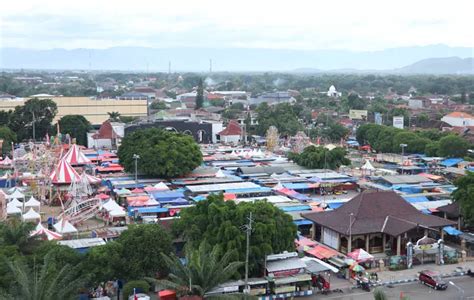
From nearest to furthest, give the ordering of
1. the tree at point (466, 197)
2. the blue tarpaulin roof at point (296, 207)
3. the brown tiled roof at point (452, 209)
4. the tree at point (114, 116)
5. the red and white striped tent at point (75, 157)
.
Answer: the tree at point (466, 197) < the brown tiled roof at point (452, 209) < the blue tarpaulin roof at point (296, 207) < the red and white striped tent at point (75, 157) < the tree at point (114, 116)

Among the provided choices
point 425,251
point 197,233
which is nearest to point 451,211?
point 425,251

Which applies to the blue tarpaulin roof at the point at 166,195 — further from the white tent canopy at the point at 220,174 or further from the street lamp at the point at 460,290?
the street lamp at the point at 460,290

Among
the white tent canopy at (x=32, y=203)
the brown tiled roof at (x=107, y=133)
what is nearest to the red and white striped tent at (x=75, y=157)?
the white tent canopy at (x=32, y=203)

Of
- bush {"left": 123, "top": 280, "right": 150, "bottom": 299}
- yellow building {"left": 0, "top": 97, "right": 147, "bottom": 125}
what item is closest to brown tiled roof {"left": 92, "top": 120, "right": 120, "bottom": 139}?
yellow building {"left": 0, "top": 97, "right": 147, "bottom": 125}

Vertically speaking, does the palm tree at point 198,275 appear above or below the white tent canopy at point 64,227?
above

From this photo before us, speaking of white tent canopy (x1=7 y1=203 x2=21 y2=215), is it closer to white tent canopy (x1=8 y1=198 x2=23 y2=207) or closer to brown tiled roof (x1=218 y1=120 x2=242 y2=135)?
white tent canopy (x1=8 y1=198 x2=23 y2=207)

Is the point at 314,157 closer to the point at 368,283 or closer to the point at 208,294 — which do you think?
the point at 368,283
